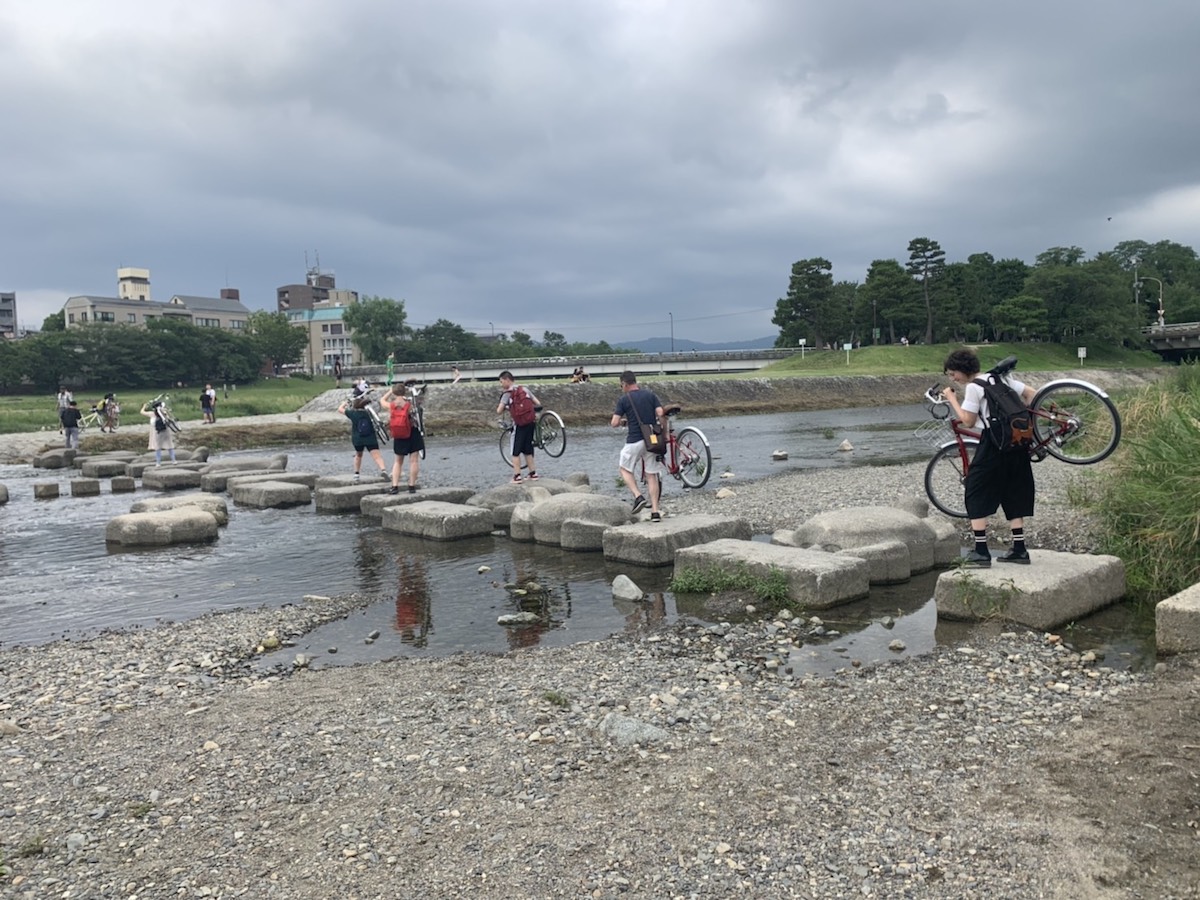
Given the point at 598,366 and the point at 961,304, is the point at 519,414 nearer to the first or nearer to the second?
the point at 598,366

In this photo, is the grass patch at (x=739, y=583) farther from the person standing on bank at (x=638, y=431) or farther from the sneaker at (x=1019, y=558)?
the person standing on bank at (x=638, y=431)

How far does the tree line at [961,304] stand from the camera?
290 feet

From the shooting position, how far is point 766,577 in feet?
27.0

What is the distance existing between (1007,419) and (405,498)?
9.88 m

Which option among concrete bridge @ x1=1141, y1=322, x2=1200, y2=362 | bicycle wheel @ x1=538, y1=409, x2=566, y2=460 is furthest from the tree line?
bicycle wheel @ x1=538, y1=409, x2=566, y2=460

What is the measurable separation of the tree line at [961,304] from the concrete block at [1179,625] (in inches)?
→ 3505

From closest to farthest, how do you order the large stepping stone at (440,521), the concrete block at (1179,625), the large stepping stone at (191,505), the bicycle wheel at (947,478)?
the concrete block at (1179,625) < the bicycle wheel at (947,478) < the large stepping stone at (440,521) < the large stepping stone at (191,505)

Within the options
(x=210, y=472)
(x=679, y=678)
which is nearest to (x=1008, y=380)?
(x=679, y=678)

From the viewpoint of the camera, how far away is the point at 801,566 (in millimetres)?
8062

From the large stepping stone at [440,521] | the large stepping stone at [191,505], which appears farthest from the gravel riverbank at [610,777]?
the large stepping stone at [191,505]

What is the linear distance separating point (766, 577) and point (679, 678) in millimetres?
2421

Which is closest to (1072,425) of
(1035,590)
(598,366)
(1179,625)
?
(1035,590)

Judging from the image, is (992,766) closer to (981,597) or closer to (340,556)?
(981,597)

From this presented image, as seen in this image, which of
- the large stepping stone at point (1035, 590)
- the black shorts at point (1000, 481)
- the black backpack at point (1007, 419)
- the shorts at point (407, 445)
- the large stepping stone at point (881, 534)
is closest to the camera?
the large stepping stone at point (1035, 590)
